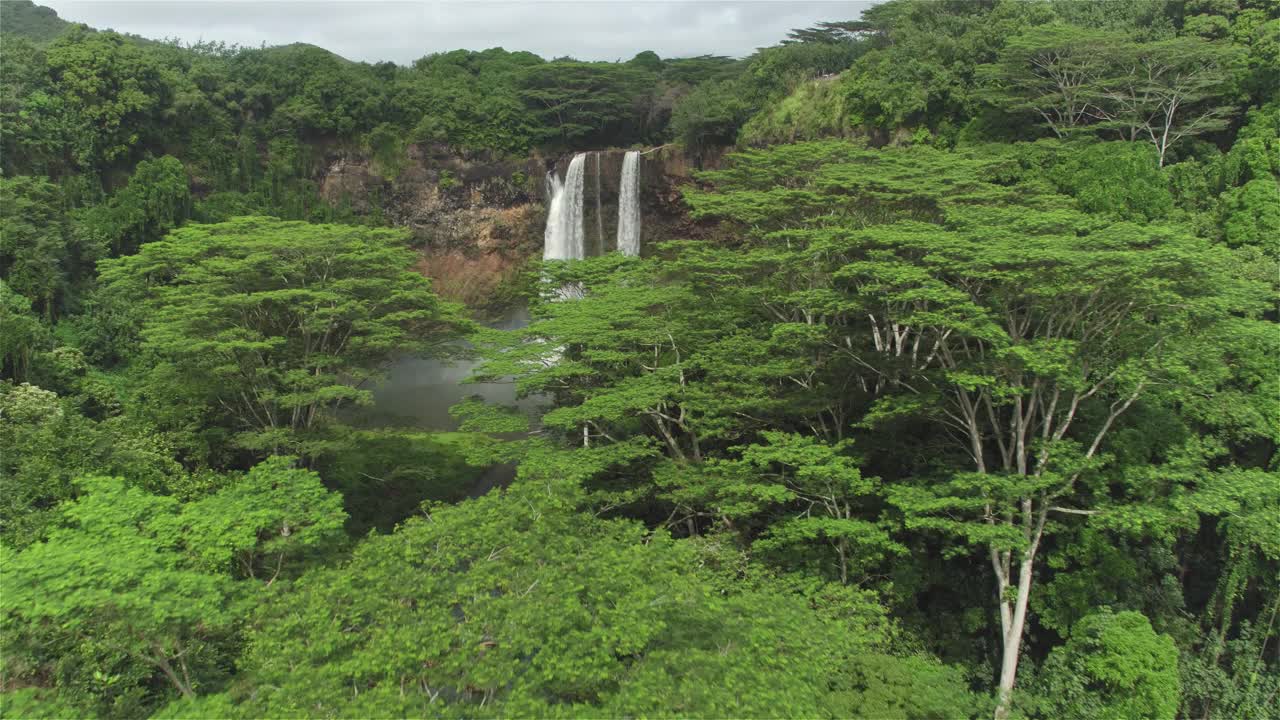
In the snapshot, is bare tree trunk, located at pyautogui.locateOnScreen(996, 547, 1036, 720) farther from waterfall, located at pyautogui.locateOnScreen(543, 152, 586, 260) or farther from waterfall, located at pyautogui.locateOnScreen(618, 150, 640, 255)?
waterfall, located at pyautogui.locateOnScreen(543, 152, 586, 260)

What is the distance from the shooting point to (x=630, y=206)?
2595 cm

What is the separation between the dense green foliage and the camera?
703cm

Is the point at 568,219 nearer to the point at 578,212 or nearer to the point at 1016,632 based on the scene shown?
the point at 578,212

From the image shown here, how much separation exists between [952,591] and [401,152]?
90.8ft

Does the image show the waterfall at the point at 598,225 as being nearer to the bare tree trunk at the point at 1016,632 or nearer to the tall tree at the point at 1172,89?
the tall tree at the point at 1172,89

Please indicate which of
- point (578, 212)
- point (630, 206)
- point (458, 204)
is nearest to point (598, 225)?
point (578, 212)

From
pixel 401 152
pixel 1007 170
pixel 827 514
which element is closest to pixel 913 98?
pixel 1007 170

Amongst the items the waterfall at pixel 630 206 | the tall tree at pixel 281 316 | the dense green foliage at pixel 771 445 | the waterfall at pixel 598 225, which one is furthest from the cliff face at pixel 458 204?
the tall tree at pixel 281 316

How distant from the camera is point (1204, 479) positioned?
30.2 ft

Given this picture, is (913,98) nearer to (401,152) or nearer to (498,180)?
(498,180)

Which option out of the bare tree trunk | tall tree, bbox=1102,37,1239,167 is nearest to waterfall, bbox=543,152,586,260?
tall tree, bbox=1102,37,1239,167

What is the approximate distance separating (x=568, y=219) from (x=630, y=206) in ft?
9.38

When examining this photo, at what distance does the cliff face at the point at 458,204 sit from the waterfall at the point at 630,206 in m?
5.57

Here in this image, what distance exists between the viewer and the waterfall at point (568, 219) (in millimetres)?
26969
